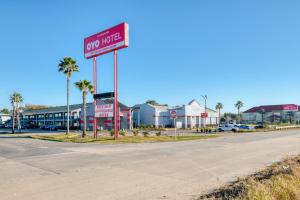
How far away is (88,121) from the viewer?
63.7 metres

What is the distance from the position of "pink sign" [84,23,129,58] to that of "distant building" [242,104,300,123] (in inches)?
4048

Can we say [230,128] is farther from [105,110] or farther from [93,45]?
[93,45]

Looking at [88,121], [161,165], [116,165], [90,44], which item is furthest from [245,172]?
[88,121]

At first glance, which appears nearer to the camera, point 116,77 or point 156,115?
point 116,77

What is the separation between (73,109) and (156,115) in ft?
71.9

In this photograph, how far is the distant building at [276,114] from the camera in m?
119

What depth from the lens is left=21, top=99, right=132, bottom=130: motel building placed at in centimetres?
6009

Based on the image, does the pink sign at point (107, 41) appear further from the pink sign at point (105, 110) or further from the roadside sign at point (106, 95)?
the pink sign at point (105, 110)

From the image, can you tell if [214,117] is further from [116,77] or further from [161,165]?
[161,165]

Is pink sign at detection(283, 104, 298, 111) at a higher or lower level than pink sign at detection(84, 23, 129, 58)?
lower

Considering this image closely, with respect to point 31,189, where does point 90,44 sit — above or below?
above

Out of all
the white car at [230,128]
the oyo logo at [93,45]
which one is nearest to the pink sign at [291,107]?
the white car at [230,128]

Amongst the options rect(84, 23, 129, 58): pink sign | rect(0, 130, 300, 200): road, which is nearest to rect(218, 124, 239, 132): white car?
rect(84, 23, 129, 58): pink sign

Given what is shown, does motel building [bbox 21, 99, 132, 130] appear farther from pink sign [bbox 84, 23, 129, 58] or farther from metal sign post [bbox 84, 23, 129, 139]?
pink sign [bbox 84, 23, 129, 58]
